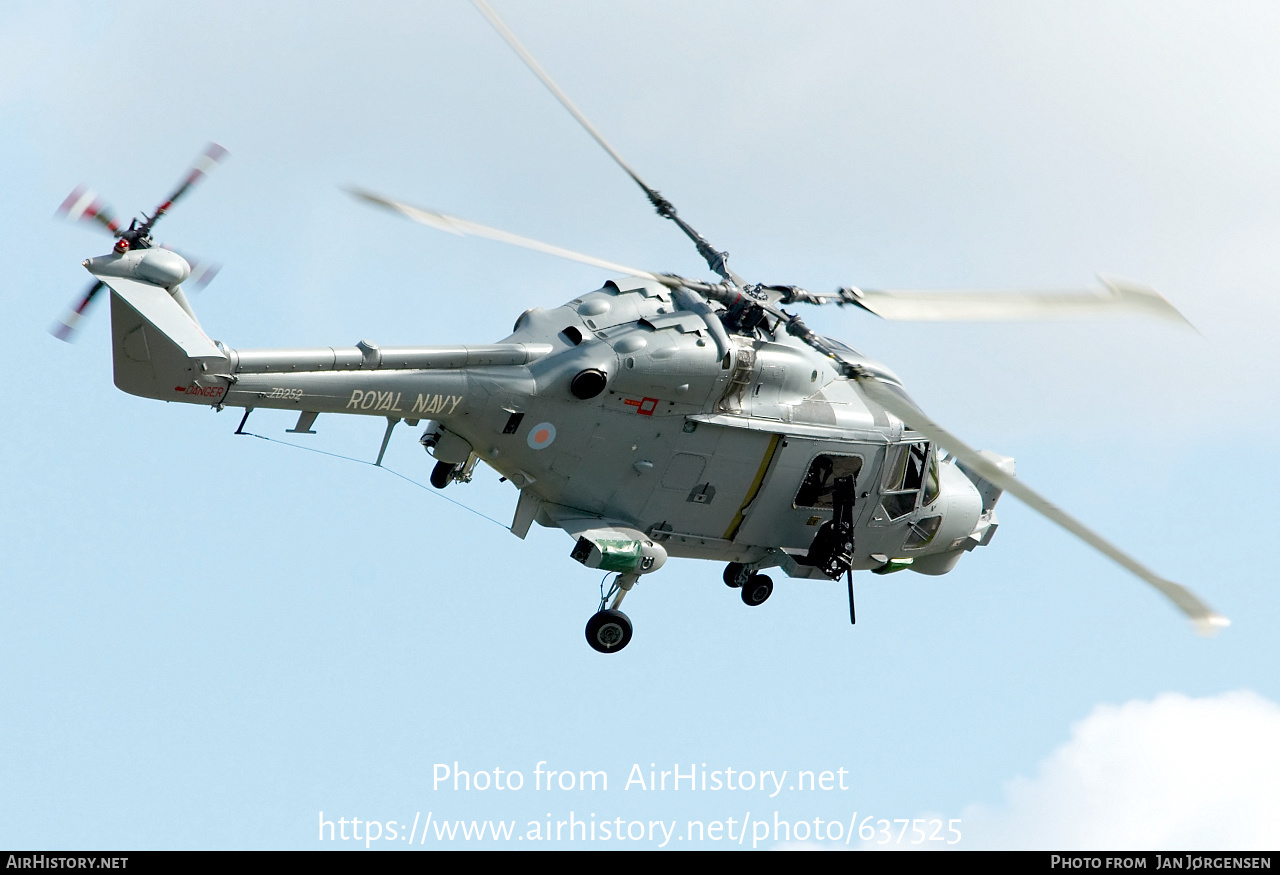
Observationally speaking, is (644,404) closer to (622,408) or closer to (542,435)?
(622,408)

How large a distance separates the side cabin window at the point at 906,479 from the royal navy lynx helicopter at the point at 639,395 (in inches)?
2.1

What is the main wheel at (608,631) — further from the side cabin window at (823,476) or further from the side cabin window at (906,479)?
the side cabin window at (906,479)

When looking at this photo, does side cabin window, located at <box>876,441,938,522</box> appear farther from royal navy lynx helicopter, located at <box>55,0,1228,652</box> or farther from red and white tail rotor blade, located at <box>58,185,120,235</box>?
red and white tail rotor blade, located at <box>58,185,120,235</box>

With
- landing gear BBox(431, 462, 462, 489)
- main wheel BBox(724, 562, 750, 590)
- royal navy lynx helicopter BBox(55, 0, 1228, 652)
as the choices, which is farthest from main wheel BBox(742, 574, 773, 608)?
landing gear BBox(431, 462, 462, 489)

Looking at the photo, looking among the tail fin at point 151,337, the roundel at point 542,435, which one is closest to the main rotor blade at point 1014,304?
the roundel at point 542,435

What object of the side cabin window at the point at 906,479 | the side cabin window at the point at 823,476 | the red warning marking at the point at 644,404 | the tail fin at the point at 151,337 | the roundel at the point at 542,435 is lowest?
the tail fin at the point at 151,337

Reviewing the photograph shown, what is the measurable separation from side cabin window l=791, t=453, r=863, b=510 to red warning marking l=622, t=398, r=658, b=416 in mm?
3284

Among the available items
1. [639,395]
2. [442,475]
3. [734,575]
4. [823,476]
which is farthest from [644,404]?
[734,575]

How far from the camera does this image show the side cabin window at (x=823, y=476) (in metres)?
25.4

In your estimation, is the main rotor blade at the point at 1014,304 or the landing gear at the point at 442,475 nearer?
the main rotor blade at the point at 1014,304

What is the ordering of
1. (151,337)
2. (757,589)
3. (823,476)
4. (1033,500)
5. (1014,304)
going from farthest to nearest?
(757,589)
(823,476)
(1014,304)
(151,337)
(1033,500)

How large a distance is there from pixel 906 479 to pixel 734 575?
3465mm

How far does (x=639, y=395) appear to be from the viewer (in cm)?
2328

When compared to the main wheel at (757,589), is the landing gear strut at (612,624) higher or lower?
lower
